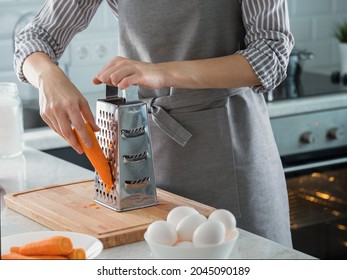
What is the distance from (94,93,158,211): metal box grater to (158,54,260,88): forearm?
0.32 ft

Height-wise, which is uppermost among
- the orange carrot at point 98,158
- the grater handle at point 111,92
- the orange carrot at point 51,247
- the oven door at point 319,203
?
the grater handle at point 111,92

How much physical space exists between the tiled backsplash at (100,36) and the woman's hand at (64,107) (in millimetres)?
1302

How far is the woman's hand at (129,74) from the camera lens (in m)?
1.64

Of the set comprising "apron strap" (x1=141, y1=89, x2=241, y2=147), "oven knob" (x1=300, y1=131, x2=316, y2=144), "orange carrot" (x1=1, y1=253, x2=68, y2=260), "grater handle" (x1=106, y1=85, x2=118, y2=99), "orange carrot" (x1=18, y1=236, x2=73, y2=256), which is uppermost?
"grater handle" (x1=106, y1=85, x2=118, y2=99)

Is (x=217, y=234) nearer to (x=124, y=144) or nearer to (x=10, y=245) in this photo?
(x=10, y=245)

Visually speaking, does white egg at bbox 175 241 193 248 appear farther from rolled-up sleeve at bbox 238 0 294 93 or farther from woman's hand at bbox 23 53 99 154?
rolled-up sleeve at bbox 238 0 294 93

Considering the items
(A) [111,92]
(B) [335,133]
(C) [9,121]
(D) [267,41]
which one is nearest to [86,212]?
(A) [111,92]

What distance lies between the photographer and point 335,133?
3.01 metres

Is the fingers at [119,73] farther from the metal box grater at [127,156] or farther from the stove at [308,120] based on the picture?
the stove at [308,120]

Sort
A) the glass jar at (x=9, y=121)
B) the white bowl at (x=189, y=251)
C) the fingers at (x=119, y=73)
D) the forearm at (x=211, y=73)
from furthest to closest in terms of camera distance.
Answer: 1. the glass jar at (x=9, y=121)
2. the forearm at (x=211, y=73)
3. the fingers at (x=119, y=73)
4. the white bowl at (x=189, y=251)

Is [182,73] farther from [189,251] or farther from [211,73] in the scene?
[189,251]

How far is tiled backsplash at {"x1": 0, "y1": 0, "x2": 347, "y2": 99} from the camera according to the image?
3.04 m

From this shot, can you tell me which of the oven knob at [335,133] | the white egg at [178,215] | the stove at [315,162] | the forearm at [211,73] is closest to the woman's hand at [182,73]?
the forearm at [211,73]

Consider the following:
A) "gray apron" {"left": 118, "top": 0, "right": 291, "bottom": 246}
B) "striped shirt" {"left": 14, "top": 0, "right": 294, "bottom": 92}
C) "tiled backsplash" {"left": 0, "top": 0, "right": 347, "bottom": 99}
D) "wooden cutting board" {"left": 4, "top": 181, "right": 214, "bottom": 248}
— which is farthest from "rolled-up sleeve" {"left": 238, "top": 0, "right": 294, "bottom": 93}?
"tiled backsplash" {"left": 0, "top": 0, "right": 347, "bottom": 99}
